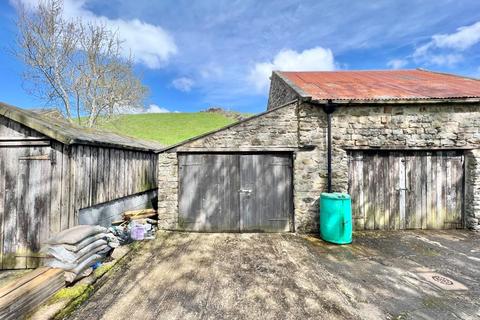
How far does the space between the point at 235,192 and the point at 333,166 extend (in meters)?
2.96

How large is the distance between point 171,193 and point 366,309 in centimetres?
506

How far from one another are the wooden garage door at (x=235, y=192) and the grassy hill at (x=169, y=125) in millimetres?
17175

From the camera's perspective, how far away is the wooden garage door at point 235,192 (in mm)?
6203

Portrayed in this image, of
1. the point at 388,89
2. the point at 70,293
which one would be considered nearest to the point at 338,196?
the point at 388,89

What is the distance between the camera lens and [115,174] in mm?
6027

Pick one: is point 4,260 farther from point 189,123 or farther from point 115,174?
point 189,123

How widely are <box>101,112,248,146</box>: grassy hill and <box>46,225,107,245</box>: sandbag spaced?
18850 millimetres

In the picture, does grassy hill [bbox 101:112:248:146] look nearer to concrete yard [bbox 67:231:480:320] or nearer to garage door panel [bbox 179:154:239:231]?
garage door panel [bbox 179:154:239:231]

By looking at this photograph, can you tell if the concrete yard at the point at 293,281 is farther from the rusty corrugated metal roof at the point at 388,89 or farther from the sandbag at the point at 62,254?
the rusty corrugated metal roof at the point at 388,89

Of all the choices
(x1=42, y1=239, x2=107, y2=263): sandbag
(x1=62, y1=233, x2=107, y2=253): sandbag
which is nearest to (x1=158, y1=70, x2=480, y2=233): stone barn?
(x1=62, y1=233, x2=107, y2=253): sandbag

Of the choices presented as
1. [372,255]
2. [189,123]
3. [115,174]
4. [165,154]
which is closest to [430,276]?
[372,255]

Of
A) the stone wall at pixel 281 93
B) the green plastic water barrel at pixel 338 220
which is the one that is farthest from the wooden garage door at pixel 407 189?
the stone wall at pixel 281 93

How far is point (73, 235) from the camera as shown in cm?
378

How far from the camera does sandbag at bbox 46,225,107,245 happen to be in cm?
362
